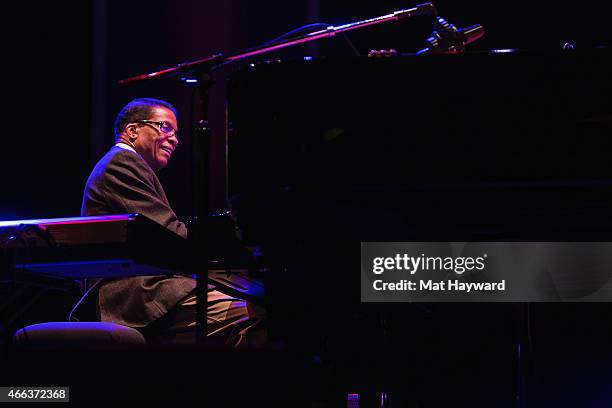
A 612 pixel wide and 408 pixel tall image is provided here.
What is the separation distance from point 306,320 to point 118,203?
1.22m

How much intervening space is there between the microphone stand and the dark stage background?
5.16 ft

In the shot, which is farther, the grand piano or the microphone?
the microphone

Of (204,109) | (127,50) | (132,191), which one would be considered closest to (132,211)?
(132,191)

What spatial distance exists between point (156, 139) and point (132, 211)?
0.59 m

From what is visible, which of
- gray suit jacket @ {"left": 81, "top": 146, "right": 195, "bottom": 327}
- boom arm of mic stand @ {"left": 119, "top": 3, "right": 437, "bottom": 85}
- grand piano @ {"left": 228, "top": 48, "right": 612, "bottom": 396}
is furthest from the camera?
gray suit jacket @ {"left": 81, "top": 146, "right": 195, "bottom": 327}

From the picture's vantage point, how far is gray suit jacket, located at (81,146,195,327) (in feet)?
9.39

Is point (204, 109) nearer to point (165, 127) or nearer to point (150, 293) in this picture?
point (150, 293)

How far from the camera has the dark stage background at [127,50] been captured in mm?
3830

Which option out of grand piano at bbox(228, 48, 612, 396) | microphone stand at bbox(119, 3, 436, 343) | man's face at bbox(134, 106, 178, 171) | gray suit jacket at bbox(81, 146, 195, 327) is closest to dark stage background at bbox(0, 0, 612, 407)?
man's face at bbox(134, 106, 178, 171)

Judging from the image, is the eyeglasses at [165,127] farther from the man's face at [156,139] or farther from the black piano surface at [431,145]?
the black piano surface at [431,145]

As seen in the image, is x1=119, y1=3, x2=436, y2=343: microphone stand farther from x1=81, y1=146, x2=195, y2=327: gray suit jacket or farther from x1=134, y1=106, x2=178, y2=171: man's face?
x1=134, y1=106, x2=178, y2=171: man's face

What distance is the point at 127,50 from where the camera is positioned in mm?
4117

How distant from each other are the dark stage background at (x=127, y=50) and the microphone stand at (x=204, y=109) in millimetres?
1572

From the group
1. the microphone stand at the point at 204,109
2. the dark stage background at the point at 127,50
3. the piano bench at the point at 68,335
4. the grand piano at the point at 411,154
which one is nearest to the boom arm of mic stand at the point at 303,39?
the microphone stand at the point at 204,109
